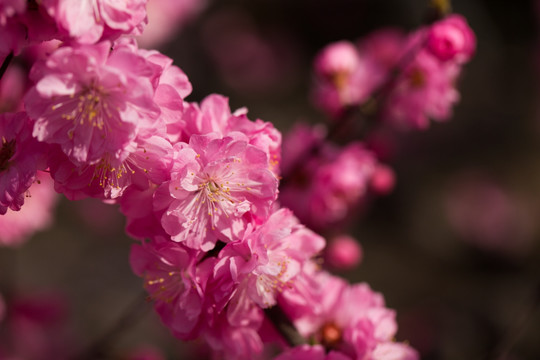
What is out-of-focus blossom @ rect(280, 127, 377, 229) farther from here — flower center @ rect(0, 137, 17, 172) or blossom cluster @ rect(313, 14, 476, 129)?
flower center @ rect(0, 137, 17, 172)

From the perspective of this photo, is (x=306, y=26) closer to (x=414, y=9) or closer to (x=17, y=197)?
(x=414, y=9)

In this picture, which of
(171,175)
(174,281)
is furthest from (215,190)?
(174,281)

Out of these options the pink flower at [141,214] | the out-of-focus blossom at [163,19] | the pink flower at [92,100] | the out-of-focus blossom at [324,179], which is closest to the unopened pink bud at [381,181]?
the out-of-focus blossom at [324,179]

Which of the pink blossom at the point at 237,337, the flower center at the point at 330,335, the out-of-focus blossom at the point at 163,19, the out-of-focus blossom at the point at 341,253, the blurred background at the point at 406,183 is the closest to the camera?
the pink blossom at the point at 237,337

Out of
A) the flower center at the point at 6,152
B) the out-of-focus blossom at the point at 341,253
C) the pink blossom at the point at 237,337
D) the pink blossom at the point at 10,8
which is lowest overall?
the out-of-focus blossom at the point at 341,253

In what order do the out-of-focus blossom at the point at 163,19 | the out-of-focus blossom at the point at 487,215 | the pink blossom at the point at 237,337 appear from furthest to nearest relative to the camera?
1. the out-of-focus blossom at the point at 487,215
2. the out-of-focus blossom at the point at 163,19
3. the pink blossom at the point at 237,337

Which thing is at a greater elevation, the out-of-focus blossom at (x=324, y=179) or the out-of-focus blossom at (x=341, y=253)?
the out-of-focus blossom at (x=324, y=179)

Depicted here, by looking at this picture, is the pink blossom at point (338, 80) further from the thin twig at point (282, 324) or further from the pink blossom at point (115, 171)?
the pink blossom at point (115, 171)

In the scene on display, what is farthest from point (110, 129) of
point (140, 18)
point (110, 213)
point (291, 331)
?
point (110, 213)
